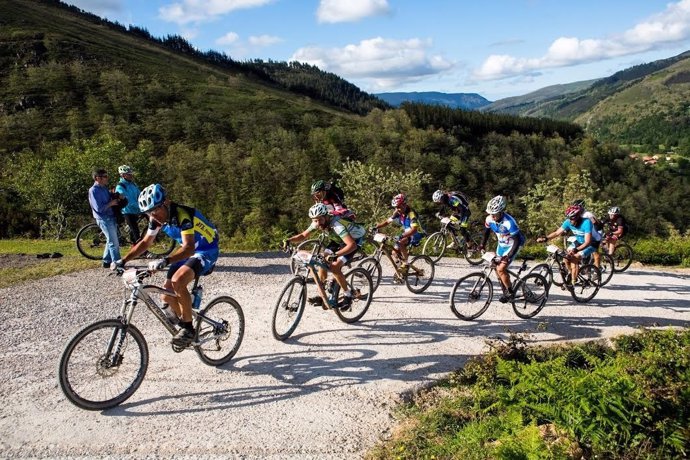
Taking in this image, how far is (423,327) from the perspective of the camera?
9852 millimetres

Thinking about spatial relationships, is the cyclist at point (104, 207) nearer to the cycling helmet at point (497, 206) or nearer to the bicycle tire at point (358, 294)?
the bicycle tire at point (358, 294)

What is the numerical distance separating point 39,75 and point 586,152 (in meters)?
132

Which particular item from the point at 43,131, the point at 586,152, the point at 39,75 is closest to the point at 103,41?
the point at 39,75

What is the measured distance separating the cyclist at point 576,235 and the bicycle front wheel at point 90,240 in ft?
42.2

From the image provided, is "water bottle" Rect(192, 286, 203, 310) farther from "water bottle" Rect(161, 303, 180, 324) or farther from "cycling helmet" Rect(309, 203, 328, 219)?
"cycling helmet" Rect(309, 203, 328, 219)

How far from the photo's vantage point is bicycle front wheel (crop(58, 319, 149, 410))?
5.96 meters

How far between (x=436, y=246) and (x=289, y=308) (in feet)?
28.1

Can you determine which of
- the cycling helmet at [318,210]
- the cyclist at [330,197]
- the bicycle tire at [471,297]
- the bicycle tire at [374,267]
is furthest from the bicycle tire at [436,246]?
the cycling helmet at [318,210]

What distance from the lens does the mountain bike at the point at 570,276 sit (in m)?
11.4

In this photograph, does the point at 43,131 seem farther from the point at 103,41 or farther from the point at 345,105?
the point at 345,105

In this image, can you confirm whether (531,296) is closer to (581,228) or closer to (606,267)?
(581,228)

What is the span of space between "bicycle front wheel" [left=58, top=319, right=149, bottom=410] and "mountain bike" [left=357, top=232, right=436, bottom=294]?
612 centimetres

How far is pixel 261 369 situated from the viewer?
7562 millimetres

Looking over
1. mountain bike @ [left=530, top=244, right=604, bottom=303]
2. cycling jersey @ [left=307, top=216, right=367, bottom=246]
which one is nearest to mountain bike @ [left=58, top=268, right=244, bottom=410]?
cycling jersey @ [left=307, top=216, right=367, bottom=246]
